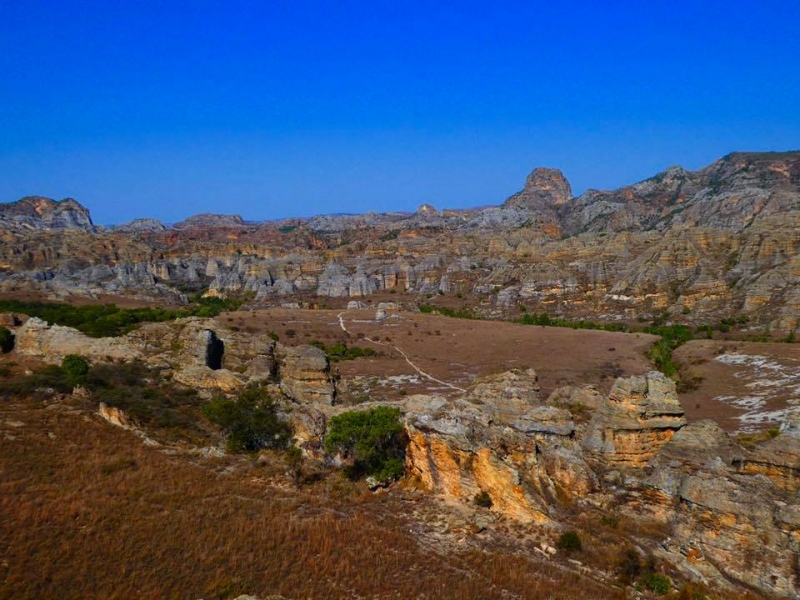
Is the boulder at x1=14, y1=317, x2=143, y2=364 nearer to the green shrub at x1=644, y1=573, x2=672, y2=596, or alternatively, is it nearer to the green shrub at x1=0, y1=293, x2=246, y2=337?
the green shrub at x1=0, y1=293, x2=246, y2=337

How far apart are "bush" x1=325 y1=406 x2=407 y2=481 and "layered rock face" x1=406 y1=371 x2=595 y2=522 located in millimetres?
1170

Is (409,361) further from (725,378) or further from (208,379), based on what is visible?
(725,378)

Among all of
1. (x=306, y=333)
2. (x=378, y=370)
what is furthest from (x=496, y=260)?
(x=378, y=370)

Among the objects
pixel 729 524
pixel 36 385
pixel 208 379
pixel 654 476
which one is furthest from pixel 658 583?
pixel 208 379

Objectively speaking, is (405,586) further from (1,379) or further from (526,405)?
(1,379)

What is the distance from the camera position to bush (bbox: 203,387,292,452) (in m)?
17.2

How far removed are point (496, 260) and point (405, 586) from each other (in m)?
110

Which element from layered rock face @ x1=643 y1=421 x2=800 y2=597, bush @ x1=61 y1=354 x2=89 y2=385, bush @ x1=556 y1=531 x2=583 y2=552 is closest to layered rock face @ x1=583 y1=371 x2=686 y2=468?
layered rock face @ x1=643 y1=421 x2=800 y2=597

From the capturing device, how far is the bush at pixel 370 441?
47.9ft

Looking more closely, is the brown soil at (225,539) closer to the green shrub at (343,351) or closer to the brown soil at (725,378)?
the brown soil at (725,378)

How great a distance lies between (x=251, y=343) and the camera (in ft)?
120

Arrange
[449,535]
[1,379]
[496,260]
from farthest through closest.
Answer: [496,260]
[1,379]
[449,535]

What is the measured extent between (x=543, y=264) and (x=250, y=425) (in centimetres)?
9087

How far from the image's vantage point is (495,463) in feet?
40.5
